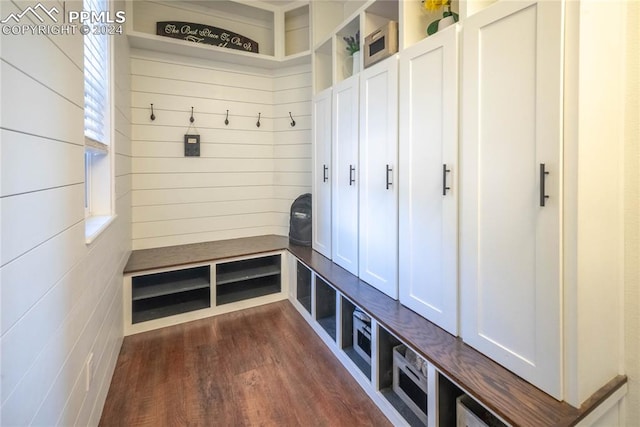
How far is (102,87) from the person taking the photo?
6.17 feet

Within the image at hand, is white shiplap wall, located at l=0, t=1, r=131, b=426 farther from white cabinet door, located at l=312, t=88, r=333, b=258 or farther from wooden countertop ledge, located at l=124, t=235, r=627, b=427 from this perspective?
white cabinet door, located at l=312, t=88, r=333, b=258

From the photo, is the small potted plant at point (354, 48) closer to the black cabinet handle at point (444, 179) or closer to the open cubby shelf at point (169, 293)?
the black cabinet handle at point (444, 179)

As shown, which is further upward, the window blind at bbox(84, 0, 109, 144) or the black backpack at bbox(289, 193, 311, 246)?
the window blind at bbox(84, 0, 109, 144)

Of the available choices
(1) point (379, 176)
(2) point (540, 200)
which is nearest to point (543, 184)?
(2) point (540, 200)

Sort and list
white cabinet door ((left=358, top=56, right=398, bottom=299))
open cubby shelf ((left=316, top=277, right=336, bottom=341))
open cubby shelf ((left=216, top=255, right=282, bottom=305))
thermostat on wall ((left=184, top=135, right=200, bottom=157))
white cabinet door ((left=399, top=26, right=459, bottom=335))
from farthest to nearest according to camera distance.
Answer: thermostat on wall ((left=184, top=135, right=200, bottom=157)) → open cubby shelf ((left=216, top=255, right=282, bottom=305)) → open cubby shelf ((left=316, top=277, right=336, bottom=341)) → white cabinet door ((left=358, top=56, right=398, bottom=299)) → white cabinet door ((left=399, top=26, right=459, bottom=335))

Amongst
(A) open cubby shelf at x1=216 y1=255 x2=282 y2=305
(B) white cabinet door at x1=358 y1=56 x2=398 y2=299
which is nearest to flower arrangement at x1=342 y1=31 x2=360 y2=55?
(B) white cabinet door at x1=358 y1=56 x2=398 y2=299

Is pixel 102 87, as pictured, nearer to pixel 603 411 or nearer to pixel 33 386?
pixel 33 386

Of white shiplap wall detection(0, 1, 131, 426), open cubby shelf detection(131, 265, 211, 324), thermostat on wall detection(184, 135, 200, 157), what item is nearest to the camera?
white shiplap wall detection(0, 1, 131, 426)

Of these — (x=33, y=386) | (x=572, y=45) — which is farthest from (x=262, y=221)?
(x=572, y=45)

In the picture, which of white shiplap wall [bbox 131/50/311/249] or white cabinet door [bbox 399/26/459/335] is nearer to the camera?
white cabinet door [bbox 399/26/459/335]

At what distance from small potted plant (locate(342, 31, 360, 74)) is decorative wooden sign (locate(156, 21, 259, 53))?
132 centimetres

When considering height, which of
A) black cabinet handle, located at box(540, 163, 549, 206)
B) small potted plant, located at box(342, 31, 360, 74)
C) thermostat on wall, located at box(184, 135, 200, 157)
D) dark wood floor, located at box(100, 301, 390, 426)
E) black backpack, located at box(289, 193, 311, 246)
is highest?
small potted plant, located at box(342, 31, 360, 74)

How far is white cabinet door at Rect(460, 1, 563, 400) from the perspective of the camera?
3.60 ft

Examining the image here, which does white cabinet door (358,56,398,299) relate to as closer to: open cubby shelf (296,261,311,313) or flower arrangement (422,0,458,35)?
flower arrangement (422,0,458,35)
